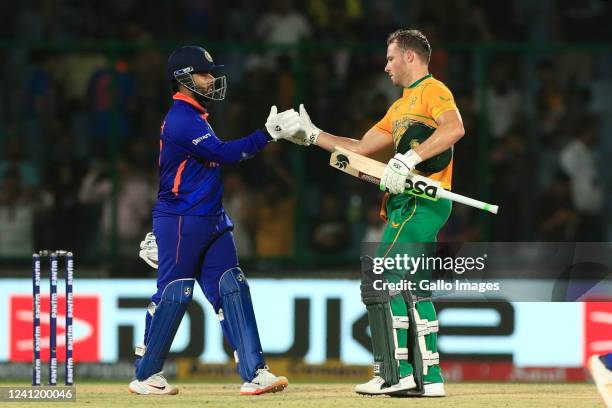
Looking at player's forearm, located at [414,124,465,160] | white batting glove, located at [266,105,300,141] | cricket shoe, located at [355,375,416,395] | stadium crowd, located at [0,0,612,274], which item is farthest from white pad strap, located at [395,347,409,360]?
stadium crowd, located at [0,0,612,274]

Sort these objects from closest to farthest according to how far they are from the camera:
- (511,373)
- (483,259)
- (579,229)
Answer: (483,259) < (511,373) < (579,229)

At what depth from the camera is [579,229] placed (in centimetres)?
1313

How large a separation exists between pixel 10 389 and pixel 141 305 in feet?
9.51

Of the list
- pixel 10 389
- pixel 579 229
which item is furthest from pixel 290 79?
pixel 10 389

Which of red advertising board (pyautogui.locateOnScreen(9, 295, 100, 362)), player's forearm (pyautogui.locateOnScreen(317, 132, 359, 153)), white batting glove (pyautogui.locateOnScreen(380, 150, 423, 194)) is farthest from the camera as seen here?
red advertising board (pyautogui.locateOnScreen(9, 295, 100, 362))

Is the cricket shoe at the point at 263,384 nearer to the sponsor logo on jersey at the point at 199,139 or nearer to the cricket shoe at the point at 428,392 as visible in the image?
the cricket shoe at the point at 428,392

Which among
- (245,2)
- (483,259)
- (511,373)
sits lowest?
(511,373)

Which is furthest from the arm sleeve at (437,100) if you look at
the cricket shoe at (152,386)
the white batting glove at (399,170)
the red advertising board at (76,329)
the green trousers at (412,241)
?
the red advertising board at (76,329)

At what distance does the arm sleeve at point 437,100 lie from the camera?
29.9 feet

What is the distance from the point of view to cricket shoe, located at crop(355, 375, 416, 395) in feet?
30.0

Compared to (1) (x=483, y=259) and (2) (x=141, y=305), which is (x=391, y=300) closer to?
→ (1) (x=483, y=259)

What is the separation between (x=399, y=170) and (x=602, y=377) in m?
1.74

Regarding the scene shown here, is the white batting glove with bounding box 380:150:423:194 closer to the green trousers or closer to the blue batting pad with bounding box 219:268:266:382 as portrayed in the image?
the green trousers

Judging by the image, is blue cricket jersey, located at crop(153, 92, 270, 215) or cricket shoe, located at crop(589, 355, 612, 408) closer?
cricket shoe, located at crop(589, 355, 612, 408)
